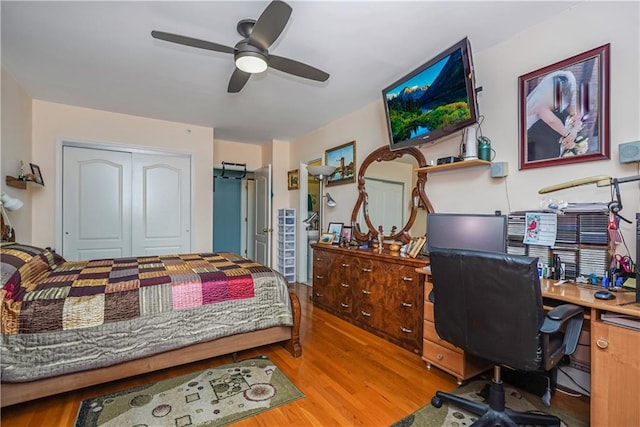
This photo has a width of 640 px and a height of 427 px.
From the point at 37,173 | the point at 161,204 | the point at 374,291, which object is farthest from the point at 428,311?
the point at 37,173

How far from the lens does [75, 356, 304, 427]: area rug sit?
1.68m

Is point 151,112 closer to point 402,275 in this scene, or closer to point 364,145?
point 364,145

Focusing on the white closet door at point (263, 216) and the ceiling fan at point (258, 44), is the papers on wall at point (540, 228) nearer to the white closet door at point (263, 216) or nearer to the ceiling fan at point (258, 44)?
the ceiling fan at point (258, 44)

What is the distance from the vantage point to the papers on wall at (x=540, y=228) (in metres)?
1.96

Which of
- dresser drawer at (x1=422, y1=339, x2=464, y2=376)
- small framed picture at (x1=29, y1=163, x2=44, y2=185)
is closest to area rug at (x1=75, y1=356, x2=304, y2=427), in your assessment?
dresser drawer at (x1=422, y1=339, x2=464, y2=376)

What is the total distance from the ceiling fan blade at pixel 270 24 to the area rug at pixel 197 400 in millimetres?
2247

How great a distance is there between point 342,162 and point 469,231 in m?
2.17

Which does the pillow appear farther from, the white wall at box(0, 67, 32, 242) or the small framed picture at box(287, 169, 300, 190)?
the small framed picture at box(287, 169, 300, 190)

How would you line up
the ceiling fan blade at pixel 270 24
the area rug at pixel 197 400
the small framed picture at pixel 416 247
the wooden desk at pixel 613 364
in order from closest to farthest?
1. the wooden desk at pixel 613 364
2. the ceiling fan blade at pixel 270 24
3. the area rug at pixel 197 400
4. the small framed picture at pixel 416 247

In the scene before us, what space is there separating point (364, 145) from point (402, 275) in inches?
69.5

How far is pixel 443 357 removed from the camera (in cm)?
211

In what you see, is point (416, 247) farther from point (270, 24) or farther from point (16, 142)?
point (16, 142)

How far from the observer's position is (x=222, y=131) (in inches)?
188

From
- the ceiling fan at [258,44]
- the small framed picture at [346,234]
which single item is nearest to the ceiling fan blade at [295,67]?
the ceiling fan at [258,44]
